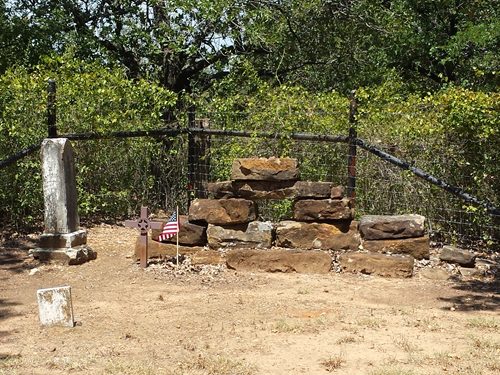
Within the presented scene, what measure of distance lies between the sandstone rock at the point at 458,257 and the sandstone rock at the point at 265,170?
79.6 inches

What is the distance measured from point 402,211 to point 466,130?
55.1 inches

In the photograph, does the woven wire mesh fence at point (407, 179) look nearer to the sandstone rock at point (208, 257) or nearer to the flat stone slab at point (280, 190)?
the flat stone slab at point (280, 190)

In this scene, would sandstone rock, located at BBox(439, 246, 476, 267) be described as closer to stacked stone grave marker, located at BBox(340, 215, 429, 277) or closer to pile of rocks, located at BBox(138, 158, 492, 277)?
pile of rocks, located at BBox(138, 158, 492, 277)

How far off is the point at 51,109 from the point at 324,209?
408 centimetres

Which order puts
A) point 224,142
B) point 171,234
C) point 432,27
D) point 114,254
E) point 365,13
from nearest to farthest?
point 171,234, point 114,254, point 224,142, point 365,13, point 432,27

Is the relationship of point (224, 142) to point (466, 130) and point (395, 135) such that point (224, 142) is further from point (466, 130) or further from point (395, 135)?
point (466, 130)

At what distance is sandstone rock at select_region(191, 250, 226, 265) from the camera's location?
858cm

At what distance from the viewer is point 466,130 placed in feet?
30.8

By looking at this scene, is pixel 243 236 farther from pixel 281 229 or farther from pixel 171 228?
pixel 171 228

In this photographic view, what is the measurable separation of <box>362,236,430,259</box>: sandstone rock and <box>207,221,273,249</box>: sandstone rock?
124cm

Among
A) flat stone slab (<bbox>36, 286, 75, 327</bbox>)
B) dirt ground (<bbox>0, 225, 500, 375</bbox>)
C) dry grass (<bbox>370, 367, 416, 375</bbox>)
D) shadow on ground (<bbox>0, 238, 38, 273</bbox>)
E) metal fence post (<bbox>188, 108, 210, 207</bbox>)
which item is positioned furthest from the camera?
metal fence post (<bbox>188, 108, 210, 207</bbox>)

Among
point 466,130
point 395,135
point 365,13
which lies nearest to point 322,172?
point 395,135

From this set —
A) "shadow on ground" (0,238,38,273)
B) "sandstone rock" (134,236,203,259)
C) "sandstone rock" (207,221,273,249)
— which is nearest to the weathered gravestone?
"sandstone rock" (134,236,203,259)

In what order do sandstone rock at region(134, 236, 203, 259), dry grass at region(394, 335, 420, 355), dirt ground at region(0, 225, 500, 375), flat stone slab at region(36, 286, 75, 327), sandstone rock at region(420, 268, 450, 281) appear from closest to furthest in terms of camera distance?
dirt ground at region(0, 225, 500, 375) → dry grass at region(394, 335, 420, 355) → flat stone slab at region(36, 286, 75, 327) → sandstone rock at region(420, 268, 450, 281) → sandstone rock at region(134, 236, 203, 259)
